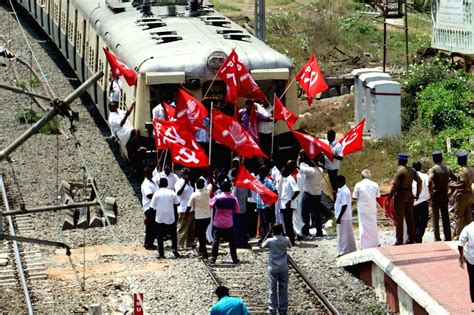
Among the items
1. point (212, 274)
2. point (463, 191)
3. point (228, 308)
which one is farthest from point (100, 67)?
point (228, 308)

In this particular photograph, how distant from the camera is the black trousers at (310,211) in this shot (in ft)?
67.8

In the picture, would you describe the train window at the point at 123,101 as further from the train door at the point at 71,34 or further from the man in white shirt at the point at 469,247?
the man in white shirt at the point at 469,247

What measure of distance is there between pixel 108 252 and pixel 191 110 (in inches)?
103

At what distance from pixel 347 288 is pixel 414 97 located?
436 inches

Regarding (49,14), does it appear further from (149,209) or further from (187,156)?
(149,209)

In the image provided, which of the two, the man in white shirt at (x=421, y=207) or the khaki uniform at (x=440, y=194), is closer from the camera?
the khaki uniform at (x=440, y=194)

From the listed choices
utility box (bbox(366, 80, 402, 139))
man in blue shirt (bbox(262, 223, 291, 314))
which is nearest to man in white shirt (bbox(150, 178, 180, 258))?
man in blue shirt (bbox(262, 223, 291, 314))

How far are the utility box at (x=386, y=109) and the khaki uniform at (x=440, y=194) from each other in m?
7.72

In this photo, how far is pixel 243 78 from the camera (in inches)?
862

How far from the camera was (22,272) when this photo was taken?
731 inches

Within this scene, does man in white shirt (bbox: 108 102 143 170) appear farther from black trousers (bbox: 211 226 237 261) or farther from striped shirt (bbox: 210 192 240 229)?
black trousers (bbox: 211 226 237 261)

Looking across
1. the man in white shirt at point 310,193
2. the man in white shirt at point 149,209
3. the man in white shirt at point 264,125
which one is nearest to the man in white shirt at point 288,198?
the man in white shirt at point 310,193

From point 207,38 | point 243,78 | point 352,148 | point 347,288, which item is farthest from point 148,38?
point 347,288

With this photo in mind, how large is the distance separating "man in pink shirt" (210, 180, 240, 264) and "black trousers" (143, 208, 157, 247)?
1.23 m
